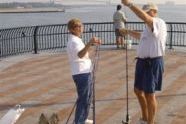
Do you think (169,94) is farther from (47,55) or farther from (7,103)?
(47,55)

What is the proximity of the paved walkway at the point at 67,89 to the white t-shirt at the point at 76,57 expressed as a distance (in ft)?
4.73

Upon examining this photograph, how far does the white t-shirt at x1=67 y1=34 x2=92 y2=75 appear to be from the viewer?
21.4 feet

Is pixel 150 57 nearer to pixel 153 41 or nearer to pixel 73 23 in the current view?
pixel 153 41

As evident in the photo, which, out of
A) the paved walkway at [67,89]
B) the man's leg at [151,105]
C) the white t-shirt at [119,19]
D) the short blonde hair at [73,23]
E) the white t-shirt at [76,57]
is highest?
the short blonde hair at [73,23]

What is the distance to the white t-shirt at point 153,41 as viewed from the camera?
650 centimetres

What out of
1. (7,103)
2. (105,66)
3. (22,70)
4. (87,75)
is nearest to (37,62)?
(22,70)

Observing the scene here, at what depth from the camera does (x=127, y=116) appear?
7.48 m

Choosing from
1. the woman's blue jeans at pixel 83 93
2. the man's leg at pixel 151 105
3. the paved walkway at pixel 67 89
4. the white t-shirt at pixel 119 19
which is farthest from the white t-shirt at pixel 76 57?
the white t-shirt at pixel 119 19

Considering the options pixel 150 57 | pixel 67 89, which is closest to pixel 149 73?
pixel 150 57

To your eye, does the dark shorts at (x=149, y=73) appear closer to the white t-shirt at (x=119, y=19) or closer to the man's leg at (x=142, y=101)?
the man's leg at (x=142, y=101)

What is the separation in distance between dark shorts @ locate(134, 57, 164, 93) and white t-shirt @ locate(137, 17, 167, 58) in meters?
0.09

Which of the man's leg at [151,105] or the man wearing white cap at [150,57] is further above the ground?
the man wearing white cap at [150,57]

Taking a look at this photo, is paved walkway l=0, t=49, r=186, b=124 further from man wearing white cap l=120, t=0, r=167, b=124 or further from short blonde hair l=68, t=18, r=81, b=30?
short blonde hair l=68, t=18, r=81, b=30

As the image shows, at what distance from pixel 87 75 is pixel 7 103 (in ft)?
9.88
